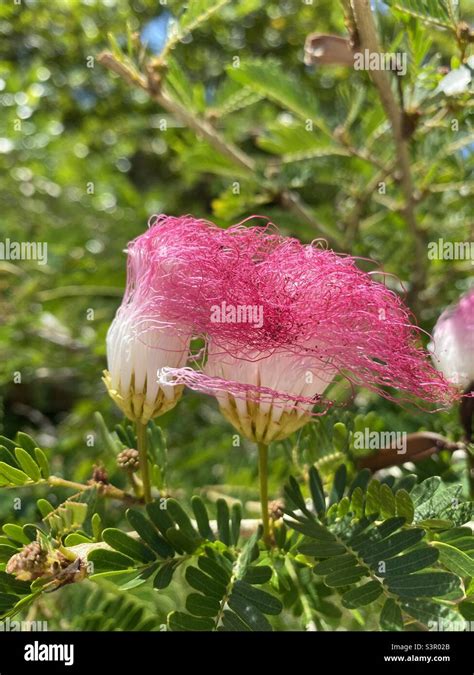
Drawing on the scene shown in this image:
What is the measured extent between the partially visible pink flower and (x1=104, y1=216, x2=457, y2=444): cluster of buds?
0.09 m

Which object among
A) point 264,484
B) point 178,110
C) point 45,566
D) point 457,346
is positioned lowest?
point 45,566

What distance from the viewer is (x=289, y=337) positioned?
4.22 feet

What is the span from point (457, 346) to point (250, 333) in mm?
501

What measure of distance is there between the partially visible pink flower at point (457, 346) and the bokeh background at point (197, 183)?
23 centimetres

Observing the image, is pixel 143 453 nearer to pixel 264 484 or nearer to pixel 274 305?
pixel 264 484

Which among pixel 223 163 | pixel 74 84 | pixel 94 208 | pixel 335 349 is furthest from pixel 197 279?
pixel 74 84

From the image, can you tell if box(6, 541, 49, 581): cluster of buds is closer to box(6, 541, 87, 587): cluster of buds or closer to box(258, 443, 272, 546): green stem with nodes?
box(6, 541, 87, 587): cluster of buds

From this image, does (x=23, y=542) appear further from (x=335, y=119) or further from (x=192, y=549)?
(x=335, y=119)

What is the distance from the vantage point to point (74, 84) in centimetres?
488

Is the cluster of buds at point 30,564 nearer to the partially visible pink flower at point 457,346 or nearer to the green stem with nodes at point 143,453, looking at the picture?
the green stem with nodes at point 143,453

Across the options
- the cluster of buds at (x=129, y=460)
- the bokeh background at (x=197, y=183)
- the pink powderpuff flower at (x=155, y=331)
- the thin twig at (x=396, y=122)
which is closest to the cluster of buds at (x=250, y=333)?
the pink powderpuff flower at (x=155, y=331)

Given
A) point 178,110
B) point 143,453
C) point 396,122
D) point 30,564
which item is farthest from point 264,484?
point 178,110
